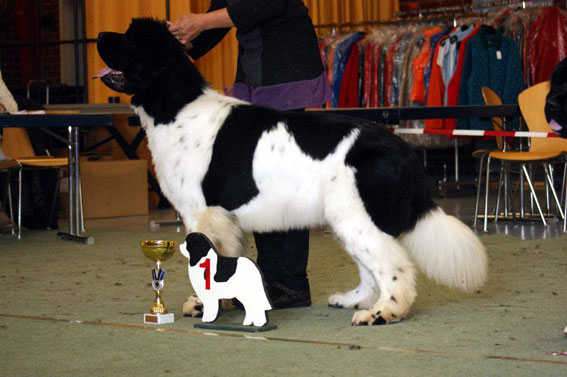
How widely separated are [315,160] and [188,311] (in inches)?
30.9

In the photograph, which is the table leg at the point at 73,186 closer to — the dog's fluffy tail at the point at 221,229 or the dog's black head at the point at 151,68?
the dog's black head at the point at 151,68

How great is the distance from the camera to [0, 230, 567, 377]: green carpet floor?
2600mm

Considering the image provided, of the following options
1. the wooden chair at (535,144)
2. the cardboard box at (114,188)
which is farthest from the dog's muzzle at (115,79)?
the cardboard box at (114,188)

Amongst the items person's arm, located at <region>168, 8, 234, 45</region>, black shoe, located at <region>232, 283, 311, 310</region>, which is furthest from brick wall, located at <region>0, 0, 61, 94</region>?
black shoe, located at <region>232, 283, 311, 310</region>

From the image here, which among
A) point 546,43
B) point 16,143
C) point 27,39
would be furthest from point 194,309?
point 27,39

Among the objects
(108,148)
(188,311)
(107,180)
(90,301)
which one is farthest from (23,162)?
(188,311)

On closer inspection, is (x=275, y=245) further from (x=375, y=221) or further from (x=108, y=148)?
(x=108, y=148)

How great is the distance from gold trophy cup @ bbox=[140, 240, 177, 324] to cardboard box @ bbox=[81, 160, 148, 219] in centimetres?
418

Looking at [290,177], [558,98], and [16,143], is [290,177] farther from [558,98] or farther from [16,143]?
[16,143]

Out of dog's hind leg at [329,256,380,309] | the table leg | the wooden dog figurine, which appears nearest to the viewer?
the wooden dog figurine

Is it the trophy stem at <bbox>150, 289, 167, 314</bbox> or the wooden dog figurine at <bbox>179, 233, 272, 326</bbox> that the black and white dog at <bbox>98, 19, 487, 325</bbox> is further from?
the trophy stem at <bbox>150, 289, 167, 314</bbox>

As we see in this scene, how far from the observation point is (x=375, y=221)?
10.6ft

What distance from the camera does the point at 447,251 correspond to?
10.8 ft

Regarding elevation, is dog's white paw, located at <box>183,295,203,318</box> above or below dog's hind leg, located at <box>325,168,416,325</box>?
below
